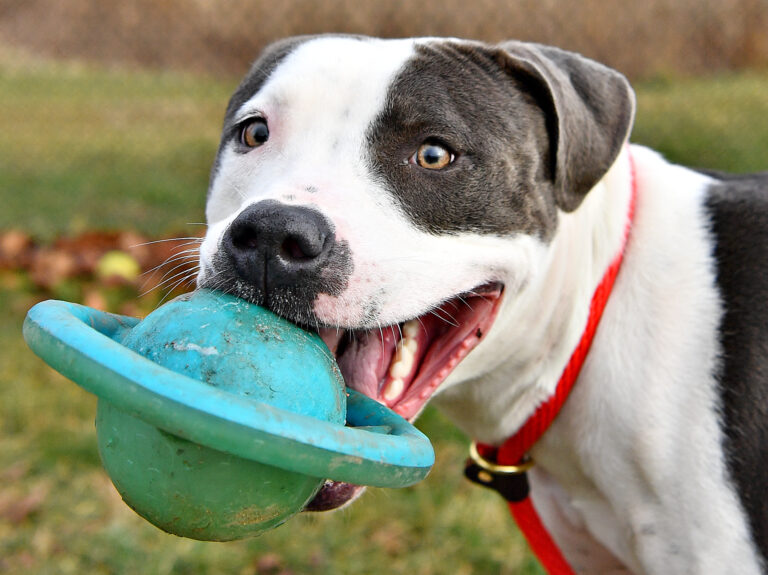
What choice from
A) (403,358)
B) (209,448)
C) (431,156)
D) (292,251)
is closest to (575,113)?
(431,156)

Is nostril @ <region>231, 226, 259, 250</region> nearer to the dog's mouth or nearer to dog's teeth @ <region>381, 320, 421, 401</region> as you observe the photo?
the dog's mouth

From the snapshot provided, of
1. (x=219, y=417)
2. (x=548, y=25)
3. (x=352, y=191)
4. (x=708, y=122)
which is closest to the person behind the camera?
(x=219, y=417)

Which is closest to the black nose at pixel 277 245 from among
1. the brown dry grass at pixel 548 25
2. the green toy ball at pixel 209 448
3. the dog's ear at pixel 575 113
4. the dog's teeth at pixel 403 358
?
the green toy ball at pixel 209 448

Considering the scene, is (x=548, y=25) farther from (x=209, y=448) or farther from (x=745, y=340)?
(x=209, y=448)

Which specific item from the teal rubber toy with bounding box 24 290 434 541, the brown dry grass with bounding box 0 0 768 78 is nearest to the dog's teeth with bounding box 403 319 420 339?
the teal rubber toy with bounding box 24 290 434 541

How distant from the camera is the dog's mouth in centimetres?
227

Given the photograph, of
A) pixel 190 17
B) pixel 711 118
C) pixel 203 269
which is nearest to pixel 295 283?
pixel 203 269

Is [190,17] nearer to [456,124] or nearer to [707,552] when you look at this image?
[456,124]

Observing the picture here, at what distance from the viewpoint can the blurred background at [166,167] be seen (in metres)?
3.56

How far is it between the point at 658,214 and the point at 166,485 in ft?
5.06

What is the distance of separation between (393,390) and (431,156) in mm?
582

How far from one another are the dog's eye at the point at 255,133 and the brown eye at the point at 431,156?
444mm

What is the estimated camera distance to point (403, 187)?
2.25 meters

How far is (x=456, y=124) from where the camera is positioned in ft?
7.55
